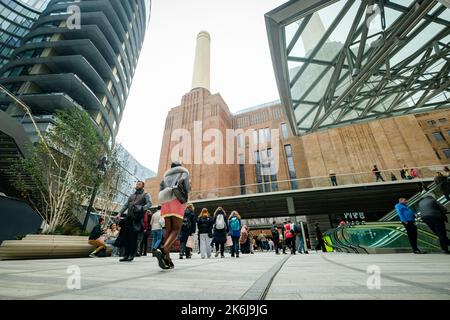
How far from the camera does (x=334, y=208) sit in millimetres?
21500

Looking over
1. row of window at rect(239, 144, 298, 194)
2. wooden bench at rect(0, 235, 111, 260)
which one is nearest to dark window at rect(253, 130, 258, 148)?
row of window at rect(239, 144, 298, 194)

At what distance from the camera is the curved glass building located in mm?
21000

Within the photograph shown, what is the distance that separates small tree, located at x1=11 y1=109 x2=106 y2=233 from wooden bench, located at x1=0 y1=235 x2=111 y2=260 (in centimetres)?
166

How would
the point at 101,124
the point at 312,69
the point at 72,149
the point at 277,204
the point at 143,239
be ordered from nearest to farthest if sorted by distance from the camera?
the point at 312,69, the point at 143,239, the point at 72,149, the point at 277,204, the point at 101,124

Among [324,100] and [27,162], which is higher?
[324,100]

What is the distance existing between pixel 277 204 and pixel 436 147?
37123 mm

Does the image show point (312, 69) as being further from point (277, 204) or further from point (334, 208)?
point (334, 208)

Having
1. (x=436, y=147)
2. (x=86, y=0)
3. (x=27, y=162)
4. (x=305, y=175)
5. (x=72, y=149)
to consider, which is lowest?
(x=27, y=162)

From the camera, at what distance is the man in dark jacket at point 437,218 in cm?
570

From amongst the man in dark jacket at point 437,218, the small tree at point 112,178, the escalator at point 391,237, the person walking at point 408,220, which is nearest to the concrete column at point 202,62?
the small tree at point 112,178

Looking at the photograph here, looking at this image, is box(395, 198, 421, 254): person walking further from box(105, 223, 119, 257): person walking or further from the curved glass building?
the curved glass building

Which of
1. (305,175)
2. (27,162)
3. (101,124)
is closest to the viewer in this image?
(27,162)
